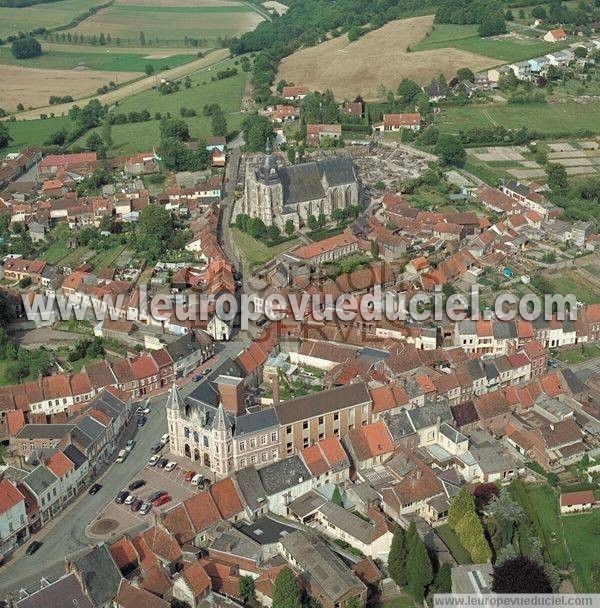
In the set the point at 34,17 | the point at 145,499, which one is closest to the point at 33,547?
the point at 145,499

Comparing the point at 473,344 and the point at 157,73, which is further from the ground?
the point at 157,73

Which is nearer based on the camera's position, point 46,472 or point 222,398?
point 46,472

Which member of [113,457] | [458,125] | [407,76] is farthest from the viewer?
[407,76]

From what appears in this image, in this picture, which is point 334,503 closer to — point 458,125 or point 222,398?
point 222,398

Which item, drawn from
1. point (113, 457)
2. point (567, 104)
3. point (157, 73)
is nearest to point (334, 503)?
point (113, 457)

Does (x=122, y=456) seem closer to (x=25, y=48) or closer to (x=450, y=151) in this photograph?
(x=450, y=151)

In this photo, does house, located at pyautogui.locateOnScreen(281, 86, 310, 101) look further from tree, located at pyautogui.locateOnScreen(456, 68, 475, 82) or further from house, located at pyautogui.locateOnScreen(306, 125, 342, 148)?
tree, located at pyautogui.locateOnScreen(456, 68, 475, 82)

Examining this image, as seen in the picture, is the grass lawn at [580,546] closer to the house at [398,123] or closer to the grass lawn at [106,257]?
the grass lawn at [106,257]

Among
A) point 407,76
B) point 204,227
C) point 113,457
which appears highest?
point 407,76

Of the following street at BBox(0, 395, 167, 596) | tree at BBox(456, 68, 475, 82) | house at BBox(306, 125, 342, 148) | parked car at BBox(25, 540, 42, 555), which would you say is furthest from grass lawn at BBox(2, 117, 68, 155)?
parked car at BBox(25, 540, 42, 555)
